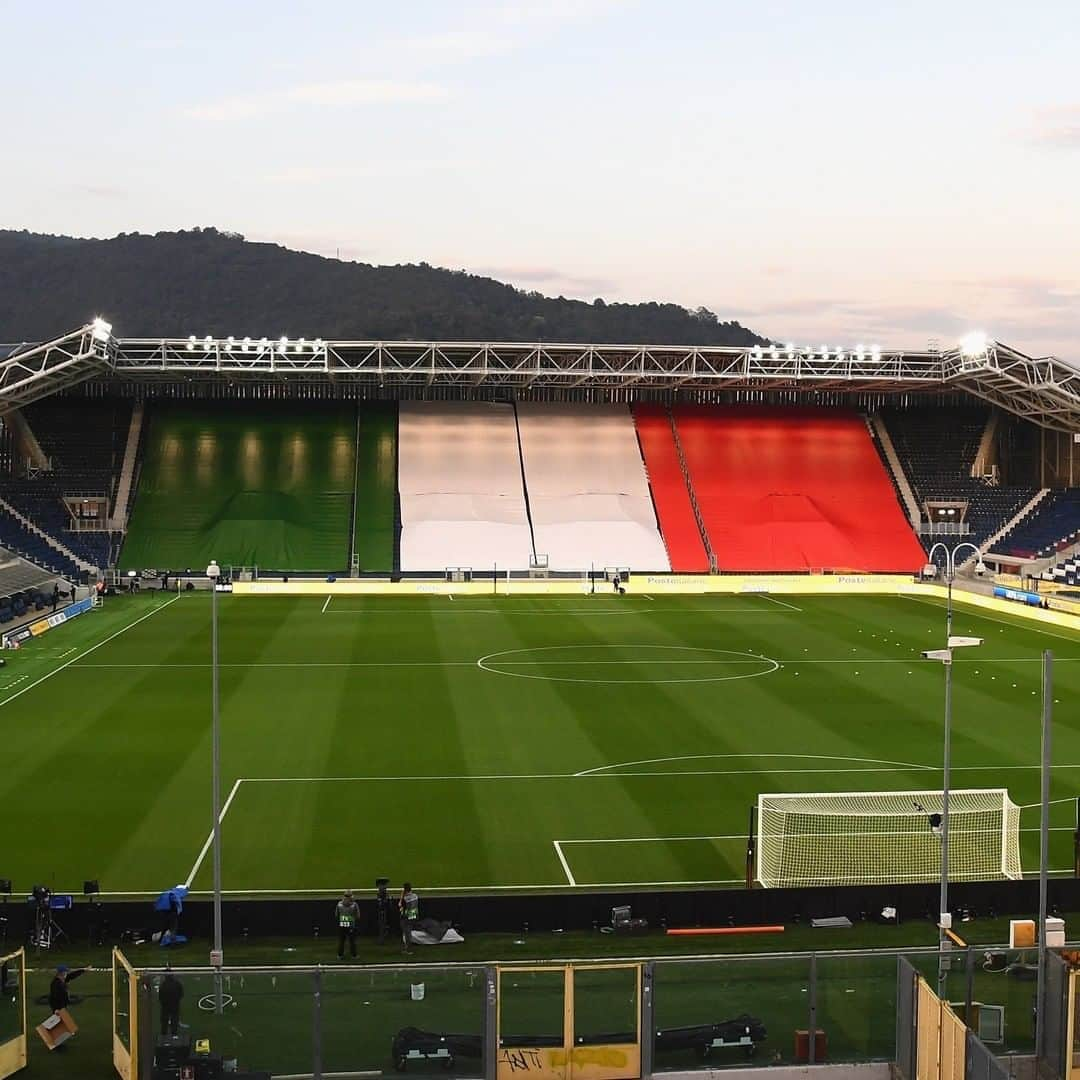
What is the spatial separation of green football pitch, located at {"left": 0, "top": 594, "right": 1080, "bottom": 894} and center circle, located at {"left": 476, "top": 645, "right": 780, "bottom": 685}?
18 cm

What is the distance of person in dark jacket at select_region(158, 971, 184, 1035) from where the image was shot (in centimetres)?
1265

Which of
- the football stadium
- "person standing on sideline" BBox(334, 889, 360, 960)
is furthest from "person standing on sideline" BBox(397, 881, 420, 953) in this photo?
"person standing on sideline" BBox(334, 889, 360, 960)

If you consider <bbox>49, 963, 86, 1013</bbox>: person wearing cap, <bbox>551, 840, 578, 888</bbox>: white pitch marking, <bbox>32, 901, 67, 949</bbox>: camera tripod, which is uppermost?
<bbox>49, 963, 86, 1013</bbox>: person wearing cap

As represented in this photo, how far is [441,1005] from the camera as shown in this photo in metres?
12.8

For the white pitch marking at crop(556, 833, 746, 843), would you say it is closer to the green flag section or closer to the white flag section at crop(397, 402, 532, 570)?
the white flag section at crop(397, 402, 532, 570)

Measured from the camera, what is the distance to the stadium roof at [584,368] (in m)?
67.4

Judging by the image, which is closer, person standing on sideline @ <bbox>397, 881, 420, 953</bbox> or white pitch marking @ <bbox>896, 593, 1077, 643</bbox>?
person standing on sideline @ <bbox>397, 881, 420, 953</bbox>

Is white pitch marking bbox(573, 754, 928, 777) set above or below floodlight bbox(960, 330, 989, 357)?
below

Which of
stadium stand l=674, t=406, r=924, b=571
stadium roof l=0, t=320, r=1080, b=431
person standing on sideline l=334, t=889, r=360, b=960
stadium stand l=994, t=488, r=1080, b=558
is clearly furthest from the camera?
stadium stand l=674, t=406, r=924, b=571

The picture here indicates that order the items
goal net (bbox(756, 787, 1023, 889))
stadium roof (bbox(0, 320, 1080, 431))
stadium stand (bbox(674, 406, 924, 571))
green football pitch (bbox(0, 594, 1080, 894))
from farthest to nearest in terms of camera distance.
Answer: stadium stand (bbox(674, 406, 924, 571)) → stadium roof (bbox(0, 320, 1080, 431)) → green football pitch (bbox(0, 594, 1080, 894)) → goal net (bbox(756, 787, 1023, 889))

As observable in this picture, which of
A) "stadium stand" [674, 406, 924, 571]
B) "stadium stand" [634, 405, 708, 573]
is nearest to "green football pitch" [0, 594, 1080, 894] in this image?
"stadium stand" [634, 405, 708, 573]

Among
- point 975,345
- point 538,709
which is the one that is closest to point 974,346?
point 975,345

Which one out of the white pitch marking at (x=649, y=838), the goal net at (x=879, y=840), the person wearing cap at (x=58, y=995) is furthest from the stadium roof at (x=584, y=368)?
the person wearing cap at (x=58, y=995)

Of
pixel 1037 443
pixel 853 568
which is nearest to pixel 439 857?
pixel 853 568
